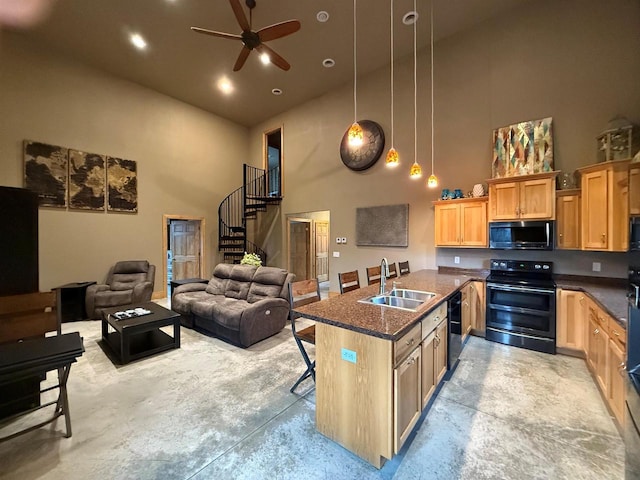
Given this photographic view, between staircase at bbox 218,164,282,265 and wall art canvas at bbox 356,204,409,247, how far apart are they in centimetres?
275

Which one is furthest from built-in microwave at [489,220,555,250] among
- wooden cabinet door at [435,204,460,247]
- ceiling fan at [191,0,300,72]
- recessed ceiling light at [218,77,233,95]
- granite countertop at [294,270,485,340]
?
recessed ceiling light at [218,77,233,95]

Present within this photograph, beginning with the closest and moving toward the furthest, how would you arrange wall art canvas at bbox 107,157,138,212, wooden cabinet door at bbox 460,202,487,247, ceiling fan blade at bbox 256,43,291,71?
ceiling fan blade at bbox 256,43,291,71
wooden cabinet door at bbox 460,202,487,247
wall art canvas at bbox 107,157,138,212

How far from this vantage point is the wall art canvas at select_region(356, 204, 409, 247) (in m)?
5.05

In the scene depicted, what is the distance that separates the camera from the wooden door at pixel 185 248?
7.05m

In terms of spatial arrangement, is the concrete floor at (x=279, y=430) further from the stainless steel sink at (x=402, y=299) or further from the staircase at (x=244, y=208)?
the staircase at (x=244, y=208)

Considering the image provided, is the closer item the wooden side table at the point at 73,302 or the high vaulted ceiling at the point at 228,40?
the high vaulted ceiling at the point at 228,40

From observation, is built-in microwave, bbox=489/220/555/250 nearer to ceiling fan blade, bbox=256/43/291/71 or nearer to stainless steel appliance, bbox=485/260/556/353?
stainless steel appliance, bbox=485/260/556/353

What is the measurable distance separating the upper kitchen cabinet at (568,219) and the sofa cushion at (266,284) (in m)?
3.81

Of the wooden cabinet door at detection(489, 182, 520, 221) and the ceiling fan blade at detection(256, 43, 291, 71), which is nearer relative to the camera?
the wooden cabinet door at detection(489, 182, 520, 221)

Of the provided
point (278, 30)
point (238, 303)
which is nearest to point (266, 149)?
point (278, 30)

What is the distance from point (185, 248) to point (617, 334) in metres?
7.84

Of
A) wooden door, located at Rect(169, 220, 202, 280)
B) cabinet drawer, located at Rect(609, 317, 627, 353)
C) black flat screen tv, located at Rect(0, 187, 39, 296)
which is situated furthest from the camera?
wooden door, located at Rect(169, 220, 202, 280)

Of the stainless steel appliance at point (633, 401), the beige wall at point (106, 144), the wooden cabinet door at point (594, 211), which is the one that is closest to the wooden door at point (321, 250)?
the beige wall at point (106, 144)

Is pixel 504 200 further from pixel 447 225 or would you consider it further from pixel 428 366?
pixel 428 366
